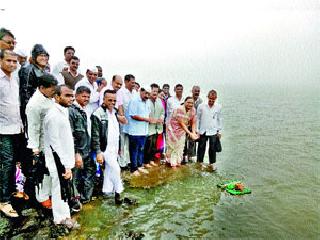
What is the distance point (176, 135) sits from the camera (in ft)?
28.3

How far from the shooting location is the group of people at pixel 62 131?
4621 millimetres

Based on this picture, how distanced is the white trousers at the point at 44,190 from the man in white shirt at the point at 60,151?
0.55 ft

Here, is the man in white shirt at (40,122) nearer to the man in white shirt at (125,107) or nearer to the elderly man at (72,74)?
the elderly man at (72,74)

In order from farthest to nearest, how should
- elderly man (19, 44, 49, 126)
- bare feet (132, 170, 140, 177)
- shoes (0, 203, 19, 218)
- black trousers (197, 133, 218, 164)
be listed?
black trousers (197, 133, 218, 164)
bare feet (132, 170, 140, 177)
elderly man (19, 44, 49, 126)
shoes (0, 203, 19, 218)

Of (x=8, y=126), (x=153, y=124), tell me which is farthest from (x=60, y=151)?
(x=153, y=124)

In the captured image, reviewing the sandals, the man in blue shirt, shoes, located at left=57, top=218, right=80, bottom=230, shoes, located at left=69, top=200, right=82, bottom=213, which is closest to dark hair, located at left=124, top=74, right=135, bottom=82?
the man in blue shirt

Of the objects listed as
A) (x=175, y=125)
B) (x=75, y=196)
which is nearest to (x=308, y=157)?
(x=175, y=125)

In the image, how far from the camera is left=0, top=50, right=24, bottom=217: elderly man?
472cm

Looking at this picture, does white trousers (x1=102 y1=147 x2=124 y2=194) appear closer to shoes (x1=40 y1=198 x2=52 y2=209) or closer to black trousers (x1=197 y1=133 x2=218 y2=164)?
shoes (x1=40 y1=198 x2=52 y2=209)

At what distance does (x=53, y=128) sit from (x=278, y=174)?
26.1 ft

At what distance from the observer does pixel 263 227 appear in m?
6.04

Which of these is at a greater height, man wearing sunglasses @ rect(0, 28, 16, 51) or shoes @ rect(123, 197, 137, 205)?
man wearing sunglasses @ rect(0, 28, 16, 51)

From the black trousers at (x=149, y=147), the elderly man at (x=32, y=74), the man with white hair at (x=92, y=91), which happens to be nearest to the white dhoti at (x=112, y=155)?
the man with white hair at (x=92, y=91)

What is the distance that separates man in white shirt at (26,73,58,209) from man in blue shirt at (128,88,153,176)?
2.98 m
